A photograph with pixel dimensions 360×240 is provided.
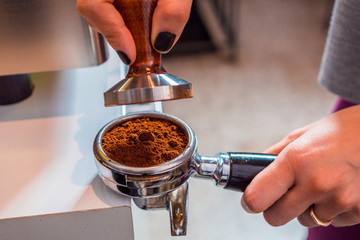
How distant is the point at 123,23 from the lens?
0.33 meters

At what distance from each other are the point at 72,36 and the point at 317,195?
0.36 meters

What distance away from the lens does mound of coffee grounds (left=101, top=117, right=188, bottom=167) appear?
354 mm

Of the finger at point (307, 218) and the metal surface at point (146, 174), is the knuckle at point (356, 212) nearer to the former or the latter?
the finger at point (307, 218)

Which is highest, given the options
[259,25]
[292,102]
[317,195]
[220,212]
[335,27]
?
[335,27]

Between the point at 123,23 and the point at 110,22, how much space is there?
0.05ft

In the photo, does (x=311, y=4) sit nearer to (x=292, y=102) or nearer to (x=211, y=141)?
(x=292, y=102)

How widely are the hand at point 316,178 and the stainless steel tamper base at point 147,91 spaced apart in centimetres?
13

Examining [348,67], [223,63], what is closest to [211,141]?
[223,63]

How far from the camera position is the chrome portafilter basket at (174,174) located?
339mm

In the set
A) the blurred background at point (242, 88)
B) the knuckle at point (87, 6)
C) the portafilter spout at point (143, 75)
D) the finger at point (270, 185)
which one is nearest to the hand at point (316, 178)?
the finger at point (270, 185)

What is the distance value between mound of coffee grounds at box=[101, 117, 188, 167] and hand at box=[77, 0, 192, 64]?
0.09 metres

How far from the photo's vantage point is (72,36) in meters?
0.47

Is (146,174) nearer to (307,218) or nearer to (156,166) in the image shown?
(156,166)

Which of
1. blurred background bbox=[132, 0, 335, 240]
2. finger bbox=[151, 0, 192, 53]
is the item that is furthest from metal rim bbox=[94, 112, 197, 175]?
blurred background bbox=[132, 0, 335, 240]
